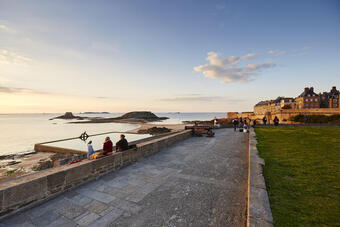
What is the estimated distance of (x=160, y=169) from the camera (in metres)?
5.92

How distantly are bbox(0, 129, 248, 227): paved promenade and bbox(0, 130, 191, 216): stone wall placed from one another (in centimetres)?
21

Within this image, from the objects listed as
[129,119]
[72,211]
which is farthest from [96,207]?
[129,119]

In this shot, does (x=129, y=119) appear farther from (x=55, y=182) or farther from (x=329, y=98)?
(x=55, y=182)

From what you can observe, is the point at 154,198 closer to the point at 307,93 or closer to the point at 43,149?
the point at 43,149

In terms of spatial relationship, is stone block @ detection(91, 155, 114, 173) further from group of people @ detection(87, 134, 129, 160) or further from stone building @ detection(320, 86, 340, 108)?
stone building @ detection(320, 86, 340, 108)

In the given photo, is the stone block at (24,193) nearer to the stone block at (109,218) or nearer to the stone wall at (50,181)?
the stone wall at (50,181)

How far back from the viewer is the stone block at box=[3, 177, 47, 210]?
314 cm

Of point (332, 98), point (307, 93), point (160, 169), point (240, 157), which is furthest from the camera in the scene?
point (307, 93)

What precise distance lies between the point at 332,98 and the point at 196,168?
6782 cm

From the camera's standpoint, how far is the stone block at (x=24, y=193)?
3.14 metres

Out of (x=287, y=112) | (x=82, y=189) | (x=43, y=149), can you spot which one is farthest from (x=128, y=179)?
(x=287, y=112)

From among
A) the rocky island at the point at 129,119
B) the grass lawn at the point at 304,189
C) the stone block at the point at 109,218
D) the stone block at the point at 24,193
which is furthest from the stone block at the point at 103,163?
the rocky island at the point at 129,119

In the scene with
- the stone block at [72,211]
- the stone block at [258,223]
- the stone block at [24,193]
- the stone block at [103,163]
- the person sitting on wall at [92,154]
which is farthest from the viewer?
the person sitting on wall at [92,154]

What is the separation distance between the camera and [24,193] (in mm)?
3383
